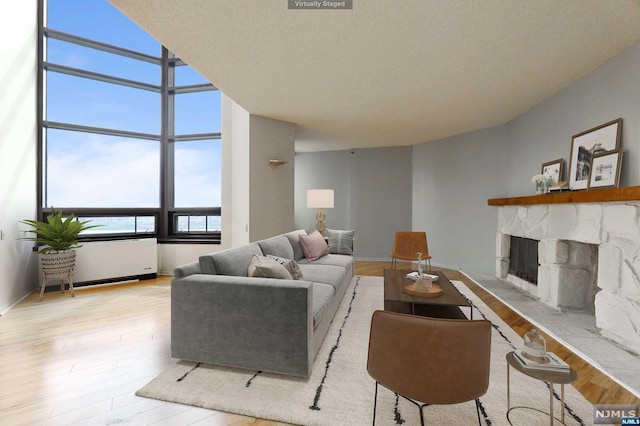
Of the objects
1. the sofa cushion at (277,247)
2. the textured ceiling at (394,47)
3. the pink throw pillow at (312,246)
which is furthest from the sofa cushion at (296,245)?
the textured ceiling at (394,47)

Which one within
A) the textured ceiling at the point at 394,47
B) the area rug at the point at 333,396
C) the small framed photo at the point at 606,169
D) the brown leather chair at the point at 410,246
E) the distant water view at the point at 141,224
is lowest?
the area rug at the point at 333,396

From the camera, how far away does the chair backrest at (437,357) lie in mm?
1125

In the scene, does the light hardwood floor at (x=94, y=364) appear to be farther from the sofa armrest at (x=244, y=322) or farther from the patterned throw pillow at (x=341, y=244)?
the patterned throw pillow at (x=341, y=244)

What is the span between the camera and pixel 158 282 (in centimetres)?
471

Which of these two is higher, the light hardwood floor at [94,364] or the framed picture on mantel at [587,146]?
the framed picture on mantel at [587,146]

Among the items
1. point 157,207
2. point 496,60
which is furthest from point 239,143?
point 496,60

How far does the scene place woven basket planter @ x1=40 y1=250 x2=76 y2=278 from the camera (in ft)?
12.3

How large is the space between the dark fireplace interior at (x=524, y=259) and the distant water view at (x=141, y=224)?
5.11 metres

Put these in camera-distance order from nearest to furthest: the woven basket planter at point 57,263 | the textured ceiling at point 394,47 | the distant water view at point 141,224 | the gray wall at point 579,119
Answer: the textured ceiling at point 394,47, the gray wall at point 579,119, the woven basket planter at point 57,263, the distant water view at point 141,224

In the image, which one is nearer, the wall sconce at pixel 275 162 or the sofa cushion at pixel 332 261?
the sofa cushion at pixel 332 261

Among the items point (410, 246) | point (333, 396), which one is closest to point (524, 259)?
point (410, 246)

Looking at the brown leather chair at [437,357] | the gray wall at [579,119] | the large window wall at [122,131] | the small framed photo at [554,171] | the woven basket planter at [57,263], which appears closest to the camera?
the brown leather chair at [437,357]

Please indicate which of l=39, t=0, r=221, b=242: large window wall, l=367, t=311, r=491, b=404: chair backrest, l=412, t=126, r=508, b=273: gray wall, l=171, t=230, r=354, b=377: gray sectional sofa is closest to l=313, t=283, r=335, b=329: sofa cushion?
l=171, t=230, r=354, b=377: gray sectional sofa

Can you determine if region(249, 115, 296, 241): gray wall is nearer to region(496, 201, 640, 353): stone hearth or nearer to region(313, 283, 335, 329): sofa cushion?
region(313, 283, 335, 329): sofa cushion
